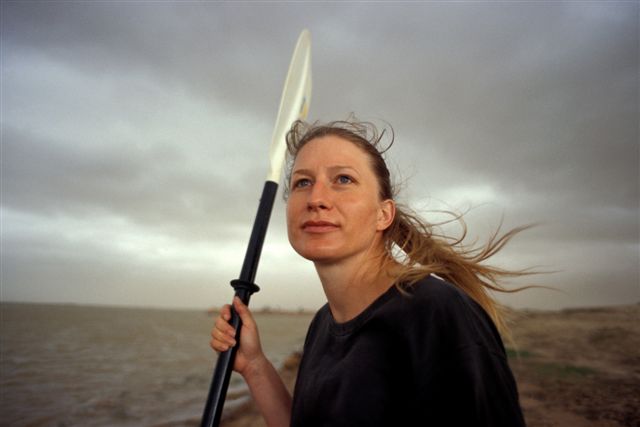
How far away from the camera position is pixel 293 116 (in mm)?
4277

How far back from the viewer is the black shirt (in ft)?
4.01

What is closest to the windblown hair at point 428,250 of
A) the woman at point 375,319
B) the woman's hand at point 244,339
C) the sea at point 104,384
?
the woman at point 375,319

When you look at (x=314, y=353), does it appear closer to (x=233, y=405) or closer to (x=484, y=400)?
(x=484, y=400)

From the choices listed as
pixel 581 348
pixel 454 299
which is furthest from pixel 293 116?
pixel 581 348

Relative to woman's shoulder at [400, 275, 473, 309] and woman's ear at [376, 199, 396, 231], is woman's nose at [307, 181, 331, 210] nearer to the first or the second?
woman's ear at [376, 199, 396, 231]

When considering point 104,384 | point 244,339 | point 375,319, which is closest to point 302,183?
point 375,319

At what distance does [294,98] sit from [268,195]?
1507 mm

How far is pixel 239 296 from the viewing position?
2.70 m

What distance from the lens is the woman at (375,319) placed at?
4.17ft

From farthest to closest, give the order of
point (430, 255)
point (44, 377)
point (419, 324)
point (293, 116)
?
point (44, 377) < point (293, 116) < point (430, 255) < point (419, 324)

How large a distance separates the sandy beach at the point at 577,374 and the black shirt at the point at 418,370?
93 cm

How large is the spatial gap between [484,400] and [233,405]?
679 centimetres

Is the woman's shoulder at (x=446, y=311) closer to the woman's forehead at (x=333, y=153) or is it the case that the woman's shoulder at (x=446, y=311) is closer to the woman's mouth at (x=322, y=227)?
the woman's mouth at (x=322, y=227)

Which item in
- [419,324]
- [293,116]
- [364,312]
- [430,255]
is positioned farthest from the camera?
[293,116]
